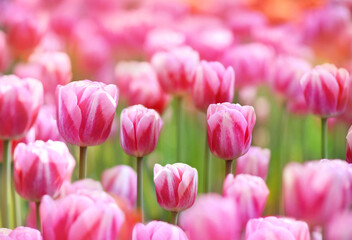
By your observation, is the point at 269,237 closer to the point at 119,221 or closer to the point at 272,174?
the point at 119,221

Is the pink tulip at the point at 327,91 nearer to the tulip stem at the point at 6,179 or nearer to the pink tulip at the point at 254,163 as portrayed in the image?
the pink tulip at the point at 254,163

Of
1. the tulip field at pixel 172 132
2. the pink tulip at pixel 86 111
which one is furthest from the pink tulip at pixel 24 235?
the pink tulip at pixel 86 111

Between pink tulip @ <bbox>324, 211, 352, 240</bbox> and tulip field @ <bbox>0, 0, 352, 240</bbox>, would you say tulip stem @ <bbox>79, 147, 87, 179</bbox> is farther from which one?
pink tulip @ <bbox>324, 211, 352, 240</bbox>

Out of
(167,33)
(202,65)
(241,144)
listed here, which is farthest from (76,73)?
(241,144)

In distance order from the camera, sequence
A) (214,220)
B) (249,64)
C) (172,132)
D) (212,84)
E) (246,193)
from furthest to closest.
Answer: (172,132)
(249,64)
(212,84)
(246,193)
(214,220)

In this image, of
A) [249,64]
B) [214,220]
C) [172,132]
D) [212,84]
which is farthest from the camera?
[172,132]

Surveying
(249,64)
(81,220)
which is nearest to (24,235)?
(81,220)

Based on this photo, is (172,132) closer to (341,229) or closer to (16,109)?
(16,109)
